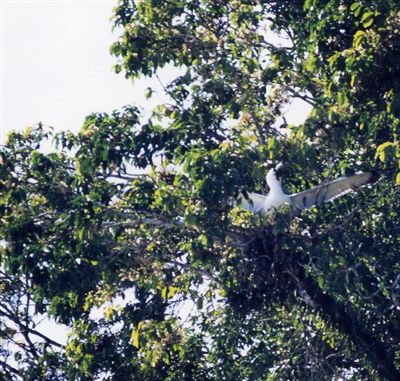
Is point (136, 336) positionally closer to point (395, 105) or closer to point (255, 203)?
point (255, 203)

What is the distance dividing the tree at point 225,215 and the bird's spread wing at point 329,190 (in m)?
0.29

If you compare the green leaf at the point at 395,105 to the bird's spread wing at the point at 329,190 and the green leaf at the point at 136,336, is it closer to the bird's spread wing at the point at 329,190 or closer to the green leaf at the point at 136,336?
the bird's spread wing at the point at 329,190

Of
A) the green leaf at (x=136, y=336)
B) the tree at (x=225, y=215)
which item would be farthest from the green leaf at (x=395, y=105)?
the green leaf at (x=136, y=336)

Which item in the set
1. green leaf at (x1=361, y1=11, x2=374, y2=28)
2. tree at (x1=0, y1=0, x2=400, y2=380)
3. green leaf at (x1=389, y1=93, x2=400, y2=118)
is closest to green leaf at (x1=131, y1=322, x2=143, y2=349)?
tree at (x1=0, y1=0, x2=400, y2=380)

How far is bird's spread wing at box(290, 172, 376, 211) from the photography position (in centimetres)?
1132

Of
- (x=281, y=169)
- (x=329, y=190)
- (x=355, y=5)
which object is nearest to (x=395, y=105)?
(x=355, y=5)

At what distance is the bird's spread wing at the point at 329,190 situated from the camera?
11.3 m

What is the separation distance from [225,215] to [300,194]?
0.82 metres

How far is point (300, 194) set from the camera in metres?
11.5

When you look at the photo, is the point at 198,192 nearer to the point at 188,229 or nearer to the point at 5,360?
the point at 188,229

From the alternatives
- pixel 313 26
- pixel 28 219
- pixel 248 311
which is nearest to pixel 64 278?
pixel 28 219

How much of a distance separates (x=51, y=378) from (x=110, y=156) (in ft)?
10.8

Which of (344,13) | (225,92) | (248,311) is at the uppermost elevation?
(225,92)

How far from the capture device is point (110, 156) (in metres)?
11.4
